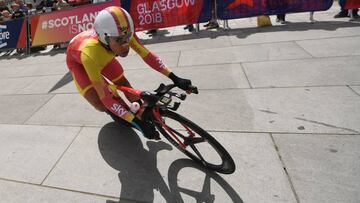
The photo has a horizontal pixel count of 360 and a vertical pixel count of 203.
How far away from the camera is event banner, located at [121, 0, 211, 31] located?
9.09 meters

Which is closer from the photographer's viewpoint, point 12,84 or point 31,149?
point 31,149

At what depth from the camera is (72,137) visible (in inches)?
162

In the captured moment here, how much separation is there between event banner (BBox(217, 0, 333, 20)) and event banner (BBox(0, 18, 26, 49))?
7219 mm

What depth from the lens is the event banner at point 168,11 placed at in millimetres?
9086

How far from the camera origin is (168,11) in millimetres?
9164

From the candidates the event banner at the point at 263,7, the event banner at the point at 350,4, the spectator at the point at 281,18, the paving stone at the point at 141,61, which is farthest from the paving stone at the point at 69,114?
the event banner at the point at 350,4

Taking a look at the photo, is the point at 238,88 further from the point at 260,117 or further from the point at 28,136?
the point at 28,136

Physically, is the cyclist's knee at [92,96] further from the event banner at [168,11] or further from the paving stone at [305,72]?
the event banner at [168,11]

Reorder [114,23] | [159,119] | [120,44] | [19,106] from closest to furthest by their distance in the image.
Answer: [114,23]
[120,44]
[159,119]
[19,106]

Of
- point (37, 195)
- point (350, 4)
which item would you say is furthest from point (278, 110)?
point (350, 4)

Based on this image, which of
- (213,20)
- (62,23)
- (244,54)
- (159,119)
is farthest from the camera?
(62,23)

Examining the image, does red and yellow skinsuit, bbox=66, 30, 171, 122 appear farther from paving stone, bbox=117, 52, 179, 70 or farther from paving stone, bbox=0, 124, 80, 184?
paving stone, bbox=117, 52, 179, 70

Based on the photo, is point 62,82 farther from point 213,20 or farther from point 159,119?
point 213,20

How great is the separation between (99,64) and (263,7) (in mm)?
7320
